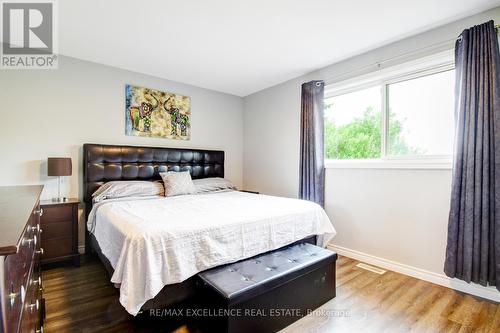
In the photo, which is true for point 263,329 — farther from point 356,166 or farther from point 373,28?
point 373,28

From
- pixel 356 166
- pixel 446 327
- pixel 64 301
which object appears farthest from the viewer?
pixel 356 166

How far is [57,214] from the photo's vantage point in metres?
2.61

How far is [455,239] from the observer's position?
2.17m

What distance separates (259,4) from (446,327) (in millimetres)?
2862

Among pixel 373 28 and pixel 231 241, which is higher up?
pixel 373 28

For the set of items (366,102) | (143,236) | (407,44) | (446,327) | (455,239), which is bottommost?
(446,327)

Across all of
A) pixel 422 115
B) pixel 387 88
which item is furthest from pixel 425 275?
pixel 387 88

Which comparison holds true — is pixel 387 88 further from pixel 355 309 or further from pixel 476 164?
pixel 355 309

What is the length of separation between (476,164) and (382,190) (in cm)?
89

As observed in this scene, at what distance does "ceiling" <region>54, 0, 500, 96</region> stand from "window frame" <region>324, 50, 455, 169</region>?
316mm

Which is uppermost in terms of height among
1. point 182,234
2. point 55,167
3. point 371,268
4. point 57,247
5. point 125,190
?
point 55,167

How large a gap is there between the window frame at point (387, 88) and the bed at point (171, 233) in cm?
96

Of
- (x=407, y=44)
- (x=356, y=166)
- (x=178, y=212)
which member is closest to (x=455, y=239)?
(x=356, y=166)

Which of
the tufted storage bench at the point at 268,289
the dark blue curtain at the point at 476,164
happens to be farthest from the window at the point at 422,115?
the tufted storage bench at the point at 268,289
